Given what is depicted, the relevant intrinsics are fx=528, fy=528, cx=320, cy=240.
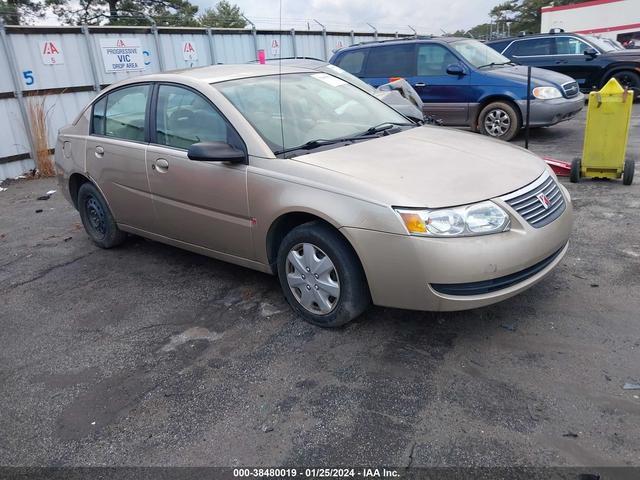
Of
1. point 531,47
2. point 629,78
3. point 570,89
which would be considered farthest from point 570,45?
point 570,89

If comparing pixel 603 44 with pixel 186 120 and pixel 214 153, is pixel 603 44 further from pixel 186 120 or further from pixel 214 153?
pixel 214 153

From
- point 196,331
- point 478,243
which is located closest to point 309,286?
point 196,331

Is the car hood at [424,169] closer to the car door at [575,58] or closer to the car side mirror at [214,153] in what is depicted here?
the car side mirror at [214,153]

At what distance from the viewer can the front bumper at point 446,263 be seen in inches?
113

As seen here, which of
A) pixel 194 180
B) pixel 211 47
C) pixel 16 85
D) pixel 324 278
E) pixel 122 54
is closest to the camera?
pixel 324 278

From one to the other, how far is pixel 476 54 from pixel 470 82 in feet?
3.12

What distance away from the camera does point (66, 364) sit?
337 centimetres

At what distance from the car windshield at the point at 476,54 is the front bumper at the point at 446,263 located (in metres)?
7.28

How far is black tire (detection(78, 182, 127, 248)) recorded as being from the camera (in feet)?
16.6

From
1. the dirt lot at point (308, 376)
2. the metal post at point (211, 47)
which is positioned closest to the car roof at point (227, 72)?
the dirt lot at point (308, 376)

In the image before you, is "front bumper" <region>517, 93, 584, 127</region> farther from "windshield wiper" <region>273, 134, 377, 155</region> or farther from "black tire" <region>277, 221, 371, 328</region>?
"black tire" <region>277, 221, 371, 328</region>

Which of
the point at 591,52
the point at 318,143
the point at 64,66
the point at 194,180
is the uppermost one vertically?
the point at 64,66

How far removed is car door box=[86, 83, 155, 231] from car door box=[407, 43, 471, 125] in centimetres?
640

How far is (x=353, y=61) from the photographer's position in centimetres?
1053
